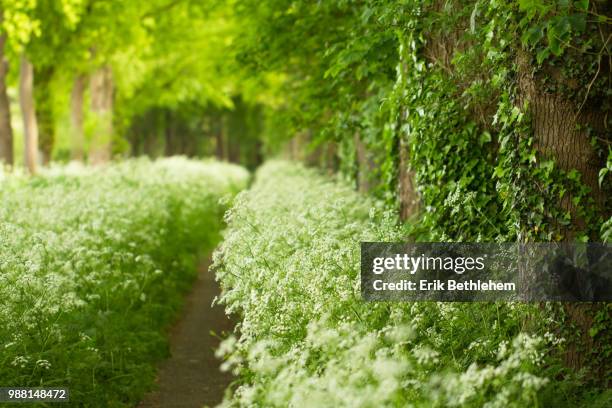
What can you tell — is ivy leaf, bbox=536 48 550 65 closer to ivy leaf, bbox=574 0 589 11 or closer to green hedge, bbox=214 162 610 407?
ivy leaf, bbox=574 0 589 11

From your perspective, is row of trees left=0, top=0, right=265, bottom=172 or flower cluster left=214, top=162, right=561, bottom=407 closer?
flower cluster left=214, top=162, right=561, bottom=407

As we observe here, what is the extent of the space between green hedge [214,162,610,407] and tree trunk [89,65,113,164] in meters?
20.3

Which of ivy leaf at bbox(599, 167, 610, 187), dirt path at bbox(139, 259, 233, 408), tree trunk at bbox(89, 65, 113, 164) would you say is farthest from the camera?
tree trunk at bbox(89, 65, 113, 164)

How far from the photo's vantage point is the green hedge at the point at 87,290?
6809 millimetres

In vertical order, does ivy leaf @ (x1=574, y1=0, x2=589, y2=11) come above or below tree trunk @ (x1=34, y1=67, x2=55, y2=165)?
below

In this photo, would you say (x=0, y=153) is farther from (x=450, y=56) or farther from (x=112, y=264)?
(x=450, y=56)

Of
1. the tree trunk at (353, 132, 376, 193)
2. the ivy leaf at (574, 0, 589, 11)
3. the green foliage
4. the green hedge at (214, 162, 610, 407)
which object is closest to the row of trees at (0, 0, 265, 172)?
the tree trunk at (353, 132, 376, 193)

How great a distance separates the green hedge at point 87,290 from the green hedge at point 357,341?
4.71ft

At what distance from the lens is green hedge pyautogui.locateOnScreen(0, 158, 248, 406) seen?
22.3 feet

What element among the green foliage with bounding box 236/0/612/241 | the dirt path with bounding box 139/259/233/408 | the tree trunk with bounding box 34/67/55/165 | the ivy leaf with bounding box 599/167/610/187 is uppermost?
the tree trunk with bounding box 34/67/55/165

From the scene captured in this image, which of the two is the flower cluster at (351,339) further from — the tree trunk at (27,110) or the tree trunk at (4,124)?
the tree trunk at (27,110)

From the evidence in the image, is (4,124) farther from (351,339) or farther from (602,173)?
(351,339)

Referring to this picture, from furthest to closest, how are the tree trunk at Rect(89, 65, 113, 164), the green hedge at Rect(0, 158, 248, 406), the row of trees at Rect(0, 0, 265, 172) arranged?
the tree trunk at Rect(89, 65, 113, 164), the row of trees at Rect(0, 0, 265, 172), the green hedge at Rect(0, 158, 248, 406)

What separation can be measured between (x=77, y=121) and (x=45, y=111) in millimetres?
3320
